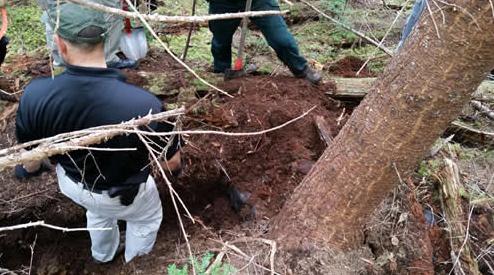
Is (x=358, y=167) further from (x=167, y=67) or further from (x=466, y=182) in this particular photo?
(x=167, y=67)

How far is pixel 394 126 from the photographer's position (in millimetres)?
2143

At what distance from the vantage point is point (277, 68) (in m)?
4.68

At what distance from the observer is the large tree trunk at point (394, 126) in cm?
183

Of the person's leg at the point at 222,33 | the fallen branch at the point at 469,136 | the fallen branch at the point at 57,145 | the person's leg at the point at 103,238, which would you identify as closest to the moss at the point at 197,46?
the person's leg at the point at 222,33

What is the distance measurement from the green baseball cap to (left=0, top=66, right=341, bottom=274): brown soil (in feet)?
4.99

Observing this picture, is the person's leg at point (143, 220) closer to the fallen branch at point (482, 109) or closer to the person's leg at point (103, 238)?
the person's leg at point (103, 238)

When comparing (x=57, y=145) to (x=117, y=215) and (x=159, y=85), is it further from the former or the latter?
(x=159, y=85)

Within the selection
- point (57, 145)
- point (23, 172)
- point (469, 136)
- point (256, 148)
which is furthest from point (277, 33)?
point (57, 145)

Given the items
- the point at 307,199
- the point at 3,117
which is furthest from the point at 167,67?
the point at 307,199

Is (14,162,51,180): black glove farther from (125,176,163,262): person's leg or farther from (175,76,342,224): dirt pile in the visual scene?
(175,76,342,224): dirt pile

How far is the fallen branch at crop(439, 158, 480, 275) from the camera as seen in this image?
2844 millimetres

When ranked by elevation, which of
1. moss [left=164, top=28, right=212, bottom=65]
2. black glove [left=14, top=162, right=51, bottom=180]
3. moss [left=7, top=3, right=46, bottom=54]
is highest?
black glove [left=14, top=162, right=51, bottom=180]

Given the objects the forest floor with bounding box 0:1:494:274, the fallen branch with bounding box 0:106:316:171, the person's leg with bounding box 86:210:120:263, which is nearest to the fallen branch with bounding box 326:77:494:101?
the forest floor with bounding box 0:1:494:274

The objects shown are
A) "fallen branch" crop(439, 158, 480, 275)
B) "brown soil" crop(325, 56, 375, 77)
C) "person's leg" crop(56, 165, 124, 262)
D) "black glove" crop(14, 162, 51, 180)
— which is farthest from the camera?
"brown soil" crop(325, 56, 375, 77)
